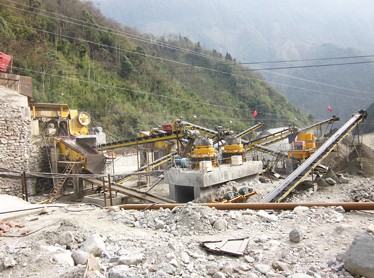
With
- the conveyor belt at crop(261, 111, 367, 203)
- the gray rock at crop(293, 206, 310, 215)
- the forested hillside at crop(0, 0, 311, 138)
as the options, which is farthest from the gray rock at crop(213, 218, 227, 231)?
the forested hillside at crop(0, 0, 311, 138)

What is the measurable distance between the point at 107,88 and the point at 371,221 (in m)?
40.1

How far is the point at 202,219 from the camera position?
5758 mm

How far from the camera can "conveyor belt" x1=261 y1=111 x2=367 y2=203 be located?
11.2m

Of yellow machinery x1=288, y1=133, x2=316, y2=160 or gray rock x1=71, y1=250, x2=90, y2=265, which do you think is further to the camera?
yellow machinery x1=288, y1=133, x2=316, y2=160

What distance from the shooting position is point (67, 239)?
5.20 meters

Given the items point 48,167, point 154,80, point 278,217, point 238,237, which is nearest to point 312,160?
point 278,217

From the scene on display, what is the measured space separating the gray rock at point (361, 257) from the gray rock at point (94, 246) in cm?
324

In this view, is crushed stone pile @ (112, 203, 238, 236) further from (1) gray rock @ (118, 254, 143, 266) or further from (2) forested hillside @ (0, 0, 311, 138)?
(2) forested hillside @ (0, 0, 311, 138)

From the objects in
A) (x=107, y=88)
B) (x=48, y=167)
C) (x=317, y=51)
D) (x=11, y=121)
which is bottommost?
(x=48, y=167)

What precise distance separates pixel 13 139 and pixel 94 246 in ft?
39.1

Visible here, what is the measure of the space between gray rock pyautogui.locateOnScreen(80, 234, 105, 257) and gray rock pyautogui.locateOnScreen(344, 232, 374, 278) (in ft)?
10.6

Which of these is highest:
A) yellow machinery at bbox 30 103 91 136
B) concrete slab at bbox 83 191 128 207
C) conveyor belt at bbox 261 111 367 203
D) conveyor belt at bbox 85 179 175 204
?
yellow machinery at bbox 30 103 91 136

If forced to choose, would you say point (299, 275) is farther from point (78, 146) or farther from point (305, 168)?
point (78, 146)

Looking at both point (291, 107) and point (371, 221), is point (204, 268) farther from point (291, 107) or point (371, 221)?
point (291, 107)
